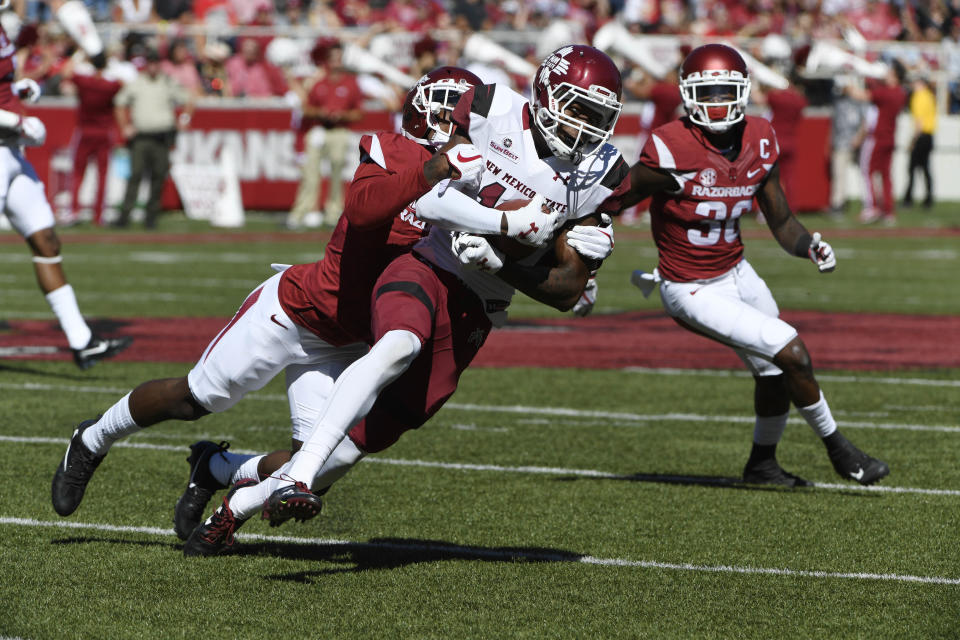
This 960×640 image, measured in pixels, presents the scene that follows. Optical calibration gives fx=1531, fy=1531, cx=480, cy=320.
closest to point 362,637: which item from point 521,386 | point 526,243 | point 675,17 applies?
point 526,243

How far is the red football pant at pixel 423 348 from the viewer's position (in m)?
4.67

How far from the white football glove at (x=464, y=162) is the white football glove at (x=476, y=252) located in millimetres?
171

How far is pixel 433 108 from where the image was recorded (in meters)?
5.00

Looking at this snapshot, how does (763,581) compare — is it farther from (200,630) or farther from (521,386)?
(521,386)

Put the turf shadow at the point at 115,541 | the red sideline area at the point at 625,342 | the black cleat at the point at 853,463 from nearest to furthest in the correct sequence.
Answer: the turf shadow at the point at 115,541
the black cleat at the point at 853,463
the red sideline area at the point at 625,342

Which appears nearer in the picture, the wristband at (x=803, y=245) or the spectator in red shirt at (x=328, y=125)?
the wristband at (x=803, y=245)

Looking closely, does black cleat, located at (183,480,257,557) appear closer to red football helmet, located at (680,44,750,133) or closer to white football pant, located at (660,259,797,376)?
white football pant, located at (660,259,797,376)

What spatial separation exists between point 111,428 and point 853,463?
295 centimetres

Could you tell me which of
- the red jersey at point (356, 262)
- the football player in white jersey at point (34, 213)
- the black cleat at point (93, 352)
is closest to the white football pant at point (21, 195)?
the football player in white jersey at point (34, 213)

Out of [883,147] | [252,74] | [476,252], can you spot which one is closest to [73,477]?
[476,252]

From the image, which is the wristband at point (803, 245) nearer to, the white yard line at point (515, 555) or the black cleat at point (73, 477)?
the white yard line at point (515, 555)

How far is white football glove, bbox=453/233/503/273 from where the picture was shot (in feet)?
14.7

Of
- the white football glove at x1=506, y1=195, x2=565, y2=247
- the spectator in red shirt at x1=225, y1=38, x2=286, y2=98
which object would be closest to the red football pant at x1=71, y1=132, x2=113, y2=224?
the spectator in red shirt at x1=225, y1=38, x2=286, y2=98

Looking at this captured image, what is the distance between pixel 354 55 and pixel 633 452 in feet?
52.2
